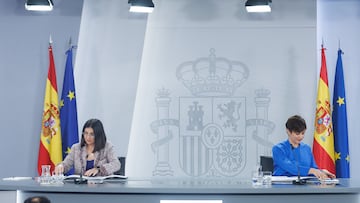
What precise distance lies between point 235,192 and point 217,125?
294 cm

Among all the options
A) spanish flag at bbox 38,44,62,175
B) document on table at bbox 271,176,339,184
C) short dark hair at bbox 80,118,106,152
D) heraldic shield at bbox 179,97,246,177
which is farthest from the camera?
heraldic shield at bbox 179,97,246,177

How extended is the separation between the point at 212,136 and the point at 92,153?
2.26 metres

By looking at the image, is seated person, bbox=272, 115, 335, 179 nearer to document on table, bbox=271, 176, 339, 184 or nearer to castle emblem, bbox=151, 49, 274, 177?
document on table, bbox=271, 176, 339, 184

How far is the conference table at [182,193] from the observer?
17.5 ft

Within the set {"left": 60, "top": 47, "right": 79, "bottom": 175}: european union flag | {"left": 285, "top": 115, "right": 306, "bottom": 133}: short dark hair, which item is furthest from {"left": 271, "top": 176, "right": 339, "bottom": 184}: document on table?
{"left": 60, "top": 47, "right": 79, "bottom": 175}: european union flag

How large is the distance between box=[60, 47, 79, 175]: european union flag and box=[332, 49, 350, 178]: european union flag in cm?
288

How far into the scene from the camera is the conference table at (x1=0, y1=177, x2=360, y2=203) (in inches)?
209

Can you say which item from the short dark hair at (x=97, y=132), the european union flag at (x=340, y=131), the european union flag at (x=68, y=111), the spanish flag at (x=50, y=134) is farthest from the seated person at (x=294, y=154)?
the spanish flag at (x=50, y=134)

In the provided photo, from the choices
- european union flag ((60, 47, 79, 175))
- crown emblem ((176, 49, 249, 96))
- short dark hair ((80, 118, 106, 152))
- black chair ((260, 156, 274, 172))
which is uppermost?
crown emblem ((176, 49, 249, 96))

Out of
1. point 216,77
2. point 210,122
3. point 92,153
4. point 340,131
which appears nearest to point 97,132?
point 92,153

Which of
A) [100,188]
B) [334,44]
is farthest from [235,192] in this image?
[334,44]

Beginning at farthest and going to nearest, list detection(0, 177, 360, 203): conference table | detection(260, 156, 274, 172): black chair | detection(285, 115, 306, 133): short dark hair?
detection(260, 156, 274, 172): black chair → detection(285, 115, 306, 133): short dark hair → detection(0, 177, 360, 203): conference table

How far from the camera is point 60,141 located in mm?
8070

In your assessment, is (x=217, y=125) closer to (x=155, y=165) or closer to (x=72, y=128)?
(x=155, y=165)
